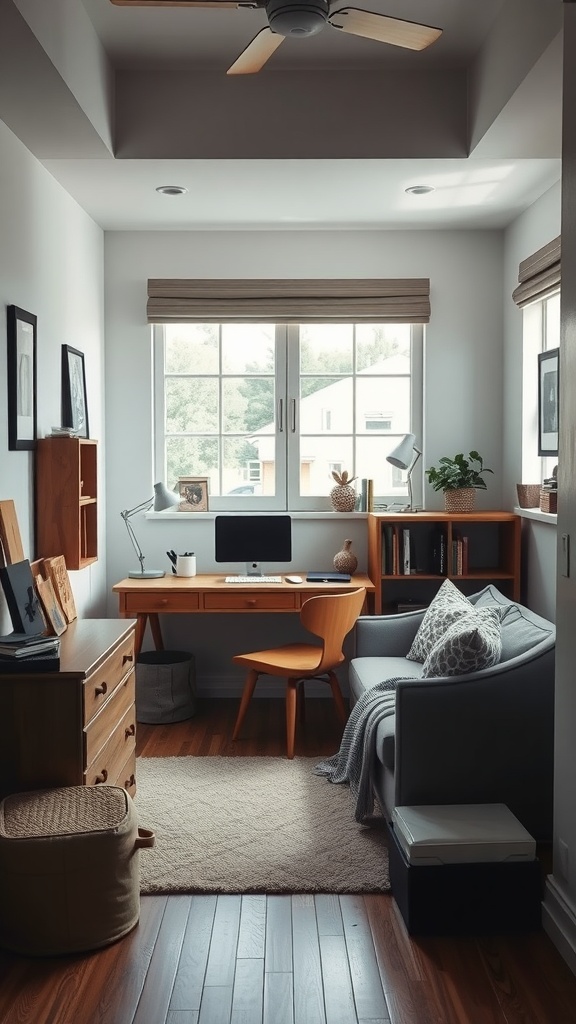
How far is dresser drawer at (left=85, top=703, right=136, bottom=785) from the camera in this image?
299 centimetres

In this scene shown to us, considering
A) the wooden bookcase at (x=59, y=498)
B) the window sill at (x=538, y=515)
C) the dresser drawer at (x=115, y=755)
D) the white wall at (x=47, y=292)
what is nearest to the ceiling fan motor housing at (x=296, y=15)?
the white wall at (x=47, y=292)

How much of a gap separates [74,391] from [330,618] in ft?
5.35

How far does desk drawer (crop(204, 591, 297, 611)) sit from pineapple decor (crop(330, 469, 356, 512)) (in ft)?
2.36

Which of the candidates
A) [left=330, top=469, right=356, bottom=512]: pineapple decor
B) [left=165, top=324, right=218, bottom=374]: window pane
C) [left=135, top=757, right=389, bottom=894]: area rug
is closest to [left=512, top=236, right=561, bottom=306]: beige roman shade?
[left=330, top=469, right=356, bottom=512]: pineapple decor

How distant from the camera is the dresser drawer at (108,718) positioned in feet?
9.54

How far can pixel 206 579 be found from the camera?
4.99m

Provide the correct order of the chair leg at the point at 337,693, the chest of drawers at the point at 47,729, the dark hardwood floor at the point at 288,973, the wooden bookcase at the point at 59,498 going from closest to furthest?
the dark hardwood floor at the point at 288,973, the chest of drawers at the point at 47,729, the wooden bookcase at the point at 59,498, the chair leg at the point at 337,693

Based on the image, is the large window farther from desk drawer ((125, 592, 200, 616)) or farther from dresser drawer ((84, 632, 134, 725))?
dresser drawer ((84, 632, 134, 725))

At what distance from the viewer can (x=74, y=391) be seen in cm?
443

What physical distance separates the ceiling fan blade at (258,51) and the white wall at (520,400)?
1922 millimetres

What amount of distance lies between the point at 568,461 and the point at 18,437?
83.8 inches

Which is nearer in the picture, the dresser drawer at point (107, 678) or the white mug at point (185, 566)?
the dresser drawer at point (107, 678)

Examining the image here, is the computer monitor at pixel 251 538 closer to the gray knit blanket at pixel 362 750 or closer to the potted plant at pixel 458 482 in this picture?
the potted plant at pixel 458 482

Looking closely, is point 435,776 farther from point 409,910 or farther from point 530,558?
point 530,558
